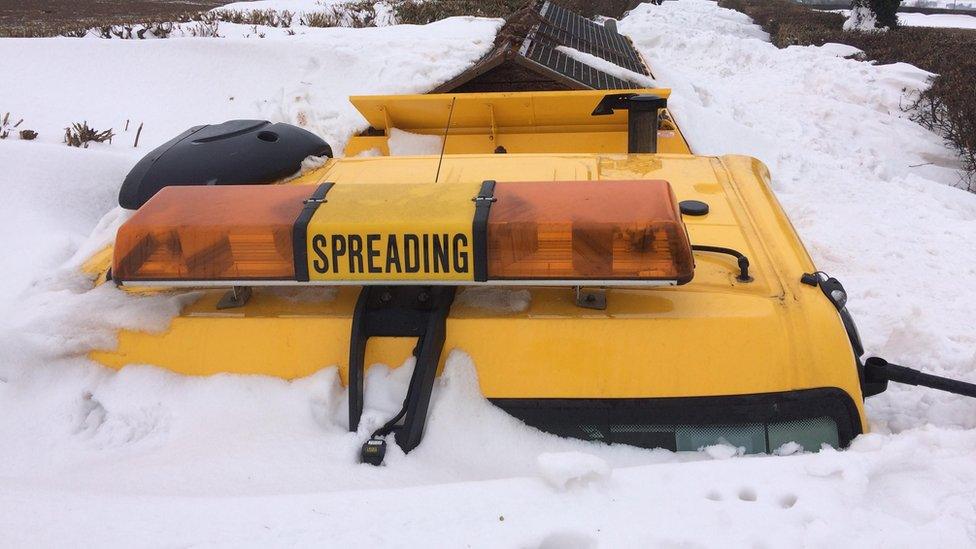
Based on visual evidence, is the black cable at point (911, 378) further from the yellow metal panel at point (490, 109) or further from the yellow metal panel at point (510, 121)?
the yellow metal panel at point (510, 121)

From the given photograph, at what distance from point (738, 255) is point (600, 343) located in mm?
537

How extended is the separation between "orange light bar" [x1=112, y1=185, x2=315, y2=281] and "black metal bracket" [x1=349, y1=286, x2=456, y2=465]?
283mm

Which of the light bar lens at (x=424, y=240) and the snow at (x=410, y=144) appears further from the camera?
the snow at (x=410, y=144)

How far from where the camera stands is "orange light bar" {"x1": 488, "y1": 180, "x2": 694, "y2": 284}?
5.72 feet

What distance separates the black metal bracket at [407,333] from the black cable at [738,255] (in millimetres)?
782

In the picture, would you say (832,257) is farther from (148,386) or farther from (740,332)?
(148,386)

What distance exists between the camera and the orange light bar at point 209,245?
1.84 m

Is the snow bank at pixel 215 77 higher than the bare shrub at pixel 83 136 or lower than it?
higher

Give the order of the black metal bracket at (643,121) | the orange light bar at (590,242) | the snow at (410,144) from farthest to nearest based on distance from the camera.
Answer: the snow at (410,144), the black metal bracket at (643,121), the orange light bar at (590,242)

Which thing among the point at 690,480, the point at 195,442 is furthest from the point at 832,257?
the point at 195,442

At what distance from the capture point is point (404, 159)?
9.95 ft

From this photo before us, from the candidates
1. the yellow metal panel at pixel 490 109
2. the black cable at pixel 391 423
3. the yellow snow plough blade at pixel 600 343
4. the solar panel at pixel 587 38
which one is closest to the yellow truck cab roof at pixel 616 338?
the yellow snow plough blade at pixel 600 343

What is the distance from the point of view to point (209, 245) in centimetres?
185

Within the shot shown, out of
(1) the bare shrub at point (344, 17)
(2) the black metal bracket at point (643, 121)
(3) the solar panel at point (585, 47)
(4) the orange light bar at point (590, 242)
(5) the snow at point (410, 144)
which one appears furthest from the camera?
(1) the bare shrub at point (344, 17)
